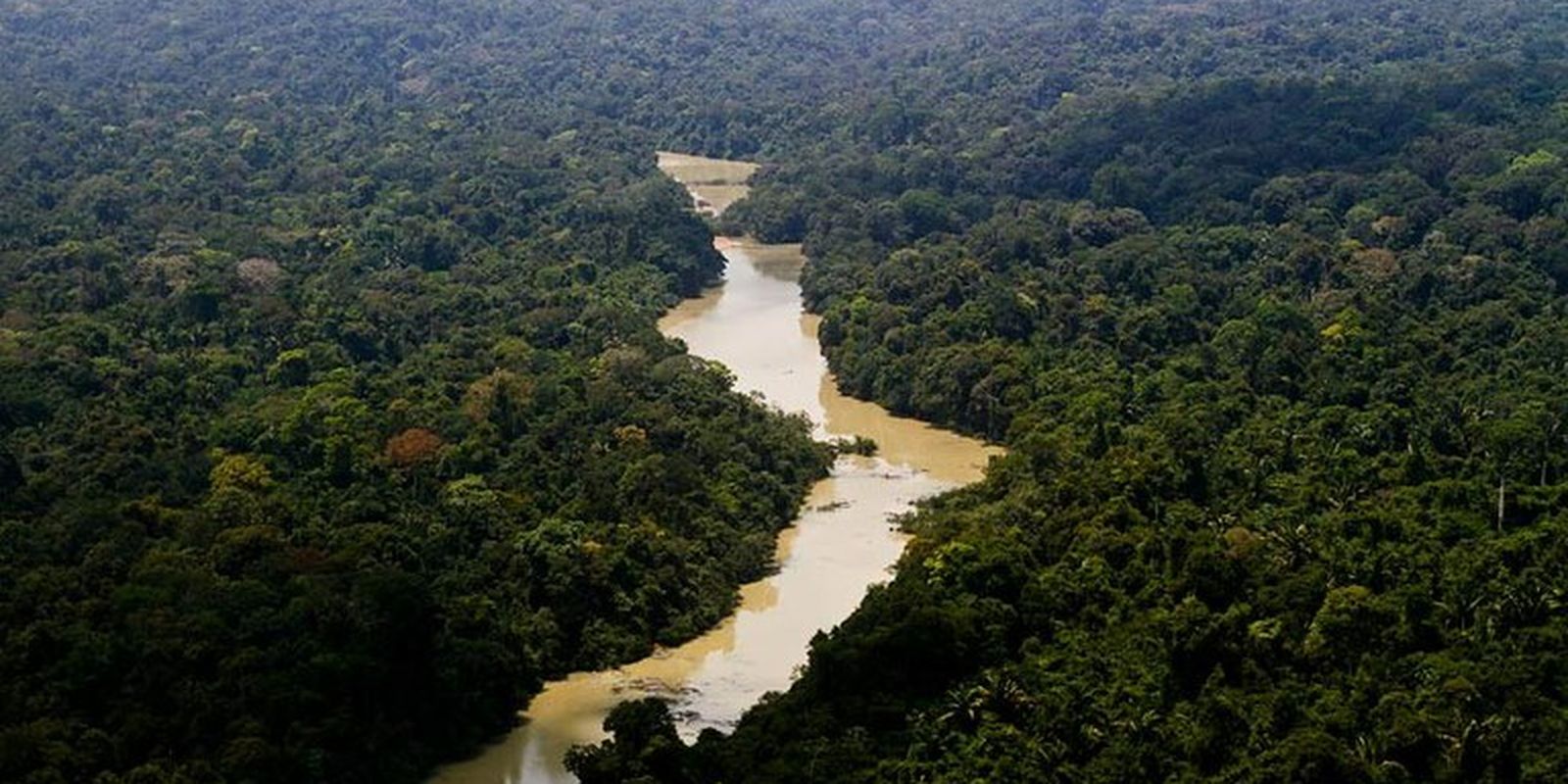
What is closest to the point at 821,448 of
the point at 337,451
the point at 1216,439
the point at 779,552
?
the point at 779,552

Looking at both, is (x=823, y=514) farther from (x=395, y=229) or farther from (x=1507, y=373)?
(x=395, y=229)

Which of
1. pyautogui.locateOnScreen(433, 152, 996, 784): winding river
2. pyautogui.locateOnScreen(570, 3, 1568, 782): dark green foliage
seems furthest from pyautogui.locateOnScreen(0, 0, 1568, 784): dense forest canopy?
pyautogui.locateOnScreen(433, 152, 996, 784): winding river

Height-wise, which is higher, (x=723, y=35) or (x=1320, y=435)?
(x=1320, y=435)

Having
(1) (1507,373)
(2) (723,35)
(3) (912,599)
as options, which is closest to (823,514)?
(3) (912,599)

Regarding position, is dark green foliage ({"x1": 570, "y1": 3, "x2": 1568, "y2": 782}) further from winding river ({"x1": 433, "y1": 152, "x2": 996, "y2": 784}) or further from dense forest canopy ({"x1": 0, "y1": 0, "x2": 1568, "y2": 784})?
winding river ({"x1": 433, "y1": 152, "x2": 996, "y2": 784})

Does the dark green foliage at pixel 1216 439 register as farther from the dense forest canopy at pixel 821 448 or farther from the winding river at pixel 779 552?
the winding river at pixel 779 552

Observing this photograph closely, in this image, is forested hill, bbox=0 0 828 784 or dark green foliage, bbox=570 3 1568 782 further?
forested hill, bbox=0 0 828 784
